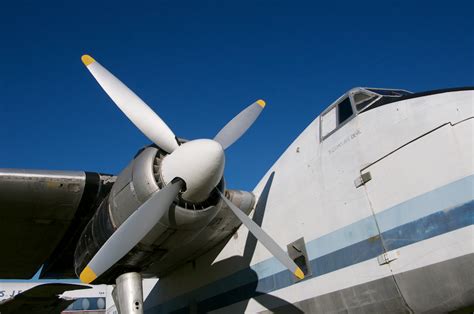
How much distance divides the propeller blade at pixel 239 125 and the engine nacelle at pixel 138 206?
110 cm

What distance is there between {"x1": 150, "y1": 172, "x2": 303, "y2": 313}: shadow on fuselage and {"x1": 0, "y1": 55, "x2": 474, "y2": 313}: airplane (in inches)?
1.4

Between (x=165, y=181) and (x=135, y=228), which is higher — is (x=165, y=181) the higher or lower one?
the higher one

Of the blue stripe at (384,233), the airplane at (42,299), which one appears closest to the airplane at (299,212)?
the blue stripe at (384,233)

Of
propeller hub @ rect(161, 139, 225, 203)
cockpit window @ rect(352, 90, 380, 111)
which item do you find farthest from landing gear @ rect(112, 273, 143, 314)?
cockpit window @ rect(352, 90, 380, 111)

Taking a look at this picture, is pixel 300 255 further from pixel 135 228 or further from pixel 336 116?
pixel 135 228

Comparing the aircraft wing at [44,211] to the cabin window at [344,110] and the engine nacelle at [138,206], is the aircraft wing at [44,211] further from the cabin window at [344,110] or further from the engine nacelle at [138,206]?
the cabin window at [344,110]

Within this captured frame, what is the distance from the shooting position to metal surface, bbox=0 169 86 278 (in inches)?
296

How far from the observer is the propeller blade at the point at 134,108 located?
7078mm

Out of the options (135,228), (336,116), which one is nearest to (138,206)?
(135,228)

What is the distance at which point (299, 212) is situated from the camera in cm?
734

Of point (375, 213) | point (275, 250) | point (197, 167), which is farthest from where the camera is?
point (275, 250)

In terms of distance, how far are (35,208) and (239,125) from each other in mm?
3996

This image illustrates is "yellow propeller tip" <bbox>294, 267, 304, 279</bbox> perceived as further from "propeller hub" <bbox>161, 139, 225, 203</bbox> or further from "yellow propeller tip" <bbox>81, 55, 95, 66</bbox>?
"yellow propeller tip" <bbox>81, 55, 95, 66</bbox>

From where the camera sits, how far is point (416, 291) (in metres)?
5.18
